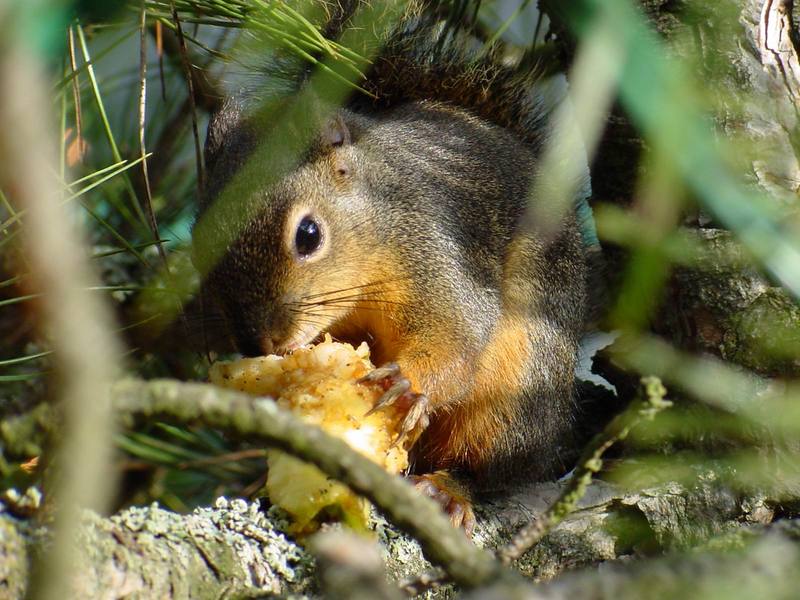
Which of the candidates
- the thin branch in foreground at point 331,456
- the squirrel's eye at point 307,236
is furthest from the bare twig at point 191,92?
the thin branch in foreground at point 331,456

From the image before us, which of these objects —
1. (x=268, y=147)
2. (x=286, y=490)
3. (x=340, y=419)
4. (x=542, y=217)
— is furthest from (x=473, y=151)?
(x=286, y=490)

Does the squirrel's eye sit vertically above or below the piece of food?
above

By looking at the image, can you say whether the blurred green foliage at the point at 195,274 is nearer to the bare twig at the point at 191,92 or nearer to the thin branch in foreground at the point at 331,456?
the bare twig at the point at 191,92

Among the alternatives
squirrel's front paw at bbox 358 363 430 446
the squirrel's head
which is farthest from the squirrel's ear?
squirrel's front paw at bbox 358 363 430 446

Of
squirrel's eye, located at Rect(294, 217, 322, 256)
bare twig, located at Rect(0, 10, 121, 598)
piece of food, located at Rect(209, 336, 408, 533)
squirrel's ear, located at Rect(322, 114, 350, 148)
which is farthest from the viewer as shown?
squirrel's ear, located at Rect(322, 114, 350, 148)

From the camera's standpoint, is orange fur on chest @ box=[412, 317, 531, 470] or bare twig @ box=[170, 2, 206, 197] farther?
orange fur on chest @ box=[412, 317, 531, 470]

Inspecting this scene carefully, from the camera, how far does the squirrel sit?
157cm

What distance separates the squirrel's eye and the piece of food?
0.65 ft

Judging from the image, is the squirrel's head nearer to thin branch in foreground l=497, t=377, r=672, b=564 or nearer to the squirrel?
the squirrel

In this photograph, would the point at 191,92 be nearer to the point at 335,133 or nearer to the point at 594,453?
the point at 335,133

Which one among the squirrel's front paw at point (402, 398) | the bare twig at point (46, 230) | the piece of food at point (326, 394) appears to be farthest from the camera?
the squirrel's front paw at point (402, 398)

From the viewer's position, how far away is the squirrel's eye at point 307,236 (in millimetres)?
1604

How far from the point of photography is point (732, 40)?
5.14 ft

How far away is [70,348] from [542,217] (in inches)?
60.5
